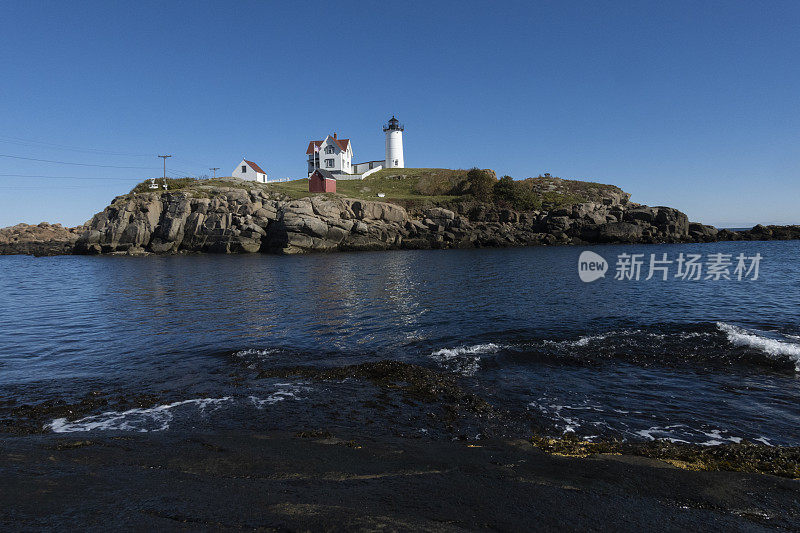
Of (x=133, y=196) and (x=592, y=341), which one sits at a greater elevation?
(x=133, y=196)

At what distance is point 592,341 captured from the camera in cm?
1833

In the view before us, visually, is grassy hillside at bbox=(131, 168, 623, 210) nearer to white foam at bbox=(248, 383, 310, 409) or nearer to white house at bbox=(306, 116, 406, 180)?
white house at bbox=(306, 116, 406, 180)

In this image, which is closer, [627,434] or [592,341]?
[627,434]

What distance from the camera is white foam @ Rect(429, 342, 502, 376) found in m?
15.2

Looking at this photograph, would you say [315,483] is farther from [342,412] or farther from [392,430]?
[342,412]

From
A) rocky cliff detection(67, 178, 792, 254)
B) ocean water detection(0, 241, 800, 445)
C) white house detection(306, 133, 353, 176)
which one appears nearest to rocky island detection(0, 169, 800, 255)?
rocky cliff detection(67, 178, 792, 254)

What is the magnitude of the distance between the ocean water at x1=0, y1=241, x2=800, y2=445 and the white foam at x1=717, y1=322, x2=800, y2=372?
0.32 feet

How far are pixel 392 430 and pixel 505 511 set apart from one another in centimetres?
400

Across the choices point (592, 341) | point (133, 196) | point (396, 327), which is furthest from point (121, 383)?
point (133, 196)

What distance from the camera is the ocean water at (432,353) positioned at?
10750 mm

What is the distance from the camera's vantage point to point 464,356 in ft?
54.6

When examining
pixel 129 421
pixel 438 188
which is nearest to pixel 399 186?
pixel 438 188

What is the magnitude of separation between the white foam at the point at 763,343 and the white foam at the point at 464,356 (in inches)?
408

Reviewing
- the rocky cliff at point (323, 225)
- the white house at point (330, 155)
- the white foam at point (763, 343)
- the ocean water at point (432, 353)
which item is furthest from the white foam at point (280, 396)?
the white house at point (330, 155)
